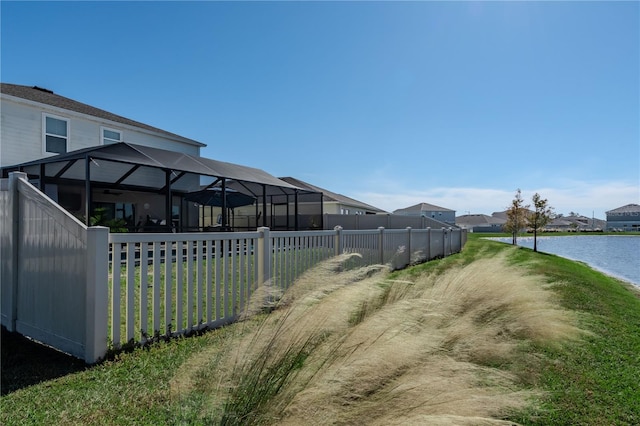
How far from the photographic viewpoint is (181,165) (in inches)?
430

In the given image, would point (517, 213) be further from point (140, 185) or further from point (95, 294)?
point (95, 294)

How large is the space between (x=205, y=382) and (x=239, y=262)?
9.23 feet

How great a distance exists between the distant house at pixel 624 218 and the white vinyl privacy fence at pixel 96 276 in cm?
9362

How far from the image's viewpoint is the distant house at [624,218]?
241 ft

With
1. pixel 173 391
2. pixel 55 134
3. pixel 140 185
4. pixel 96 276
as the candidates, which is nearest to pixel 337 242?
pixel 96 276

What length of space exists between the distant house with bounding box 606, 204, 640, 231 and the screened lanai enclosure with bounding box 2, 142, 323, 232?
281ft

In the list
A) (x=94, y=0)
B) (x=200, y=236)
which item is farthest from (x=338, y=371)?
(x=94, y=0)

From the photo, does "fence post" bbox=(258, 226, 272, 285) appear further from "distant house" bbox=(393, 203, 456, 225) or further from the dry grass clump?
"distant house" bbox=(393, 203, 456, 225)

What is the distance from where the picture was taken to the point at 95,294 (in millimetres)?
2822

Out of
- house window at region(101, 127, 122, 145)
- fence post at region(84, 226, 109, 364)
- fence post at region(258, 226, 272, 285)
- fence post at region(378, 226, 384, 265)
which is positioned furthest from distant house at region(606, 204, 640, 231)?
fence post at region(84, 226, 109, 364)

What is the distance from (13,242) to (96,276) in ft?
5.06

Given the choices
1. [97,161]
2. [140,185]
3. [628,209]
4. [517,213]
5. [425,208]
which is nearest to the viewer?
[97,161]

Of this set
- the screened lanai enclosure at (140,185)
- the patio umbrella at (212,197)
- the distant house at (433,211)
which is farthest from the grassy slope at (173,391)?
the distant house at (433,211)

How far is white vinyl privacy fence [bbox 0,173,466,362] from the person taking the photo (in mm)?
2877
